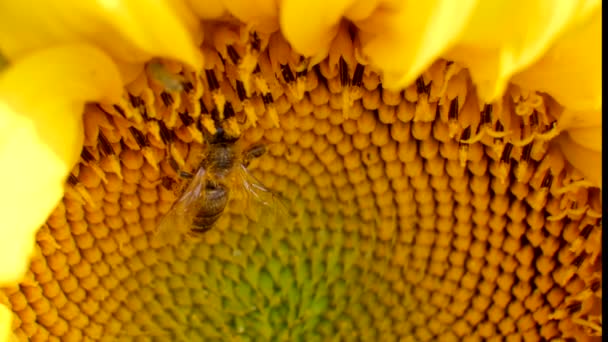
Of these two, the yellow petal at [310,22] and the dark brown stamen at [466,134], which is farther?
the dark brown stamen at [466,134]

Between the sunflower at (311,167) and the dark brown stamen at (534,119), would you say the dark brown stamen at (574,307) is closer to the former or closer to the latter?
the sunflower at (311,167)

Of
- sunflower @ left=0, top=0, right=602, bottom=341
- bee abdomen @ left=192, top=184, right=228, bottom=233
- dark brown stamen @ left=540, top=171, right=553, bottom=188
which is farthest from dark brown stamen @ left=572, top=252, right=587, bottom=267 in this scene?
bee abdomen @ left=192, top=184, right=228, bottom=233

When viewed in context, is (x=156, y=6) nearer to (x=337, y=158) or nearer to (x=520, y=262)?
(x=337, y=158)

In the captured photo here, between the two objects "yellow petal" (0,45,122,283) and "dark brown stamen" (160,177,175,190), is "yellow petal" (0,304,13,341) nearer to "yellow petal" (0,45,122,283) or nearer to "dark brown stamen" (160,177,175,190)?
"yellow petal" (0,45,122,283)

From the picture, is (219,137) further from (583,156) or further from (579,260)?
(579,260)

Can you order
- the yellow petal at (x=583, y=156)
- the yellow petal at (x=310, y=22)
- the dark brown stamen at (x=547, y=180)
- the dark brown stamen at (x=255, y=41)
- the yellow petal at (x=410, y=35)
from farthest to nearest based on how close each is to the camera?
the dark brown stamen at (x=547, y=180)
the yellow petal at (x=583, y=156)
the dark brown stamen at (x=255, y=41)
the yellow petal at (x=310, y=22)
the yellow petal at (x=410, y=35)

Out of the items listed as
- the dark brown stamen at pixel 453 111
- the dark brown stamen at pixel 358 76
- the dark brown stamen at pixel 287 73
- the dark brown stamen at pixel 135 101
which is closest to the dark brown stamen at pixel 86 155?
the dark brown stamen at pixel 135 101

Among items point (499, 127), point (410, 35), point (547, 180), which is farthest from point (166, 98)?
point (547, 180)
